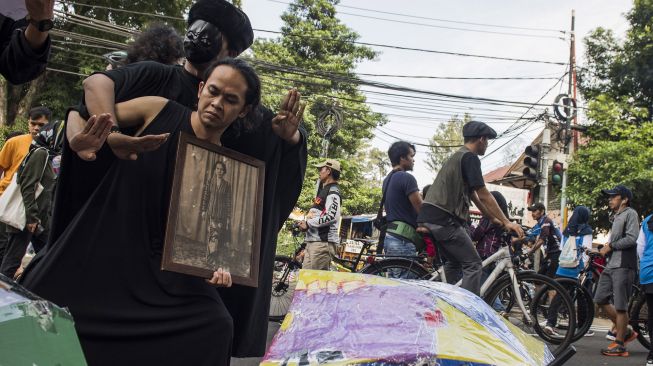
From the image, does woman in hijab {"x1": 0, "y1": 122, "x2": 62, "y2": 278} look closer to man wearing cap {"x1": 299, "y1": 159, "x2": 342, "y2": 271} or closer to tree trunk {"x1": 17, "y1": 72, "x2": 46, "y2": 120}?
man wearing cap {"x1": 299, "y1": 159, "x2": 342, "y2": 271}

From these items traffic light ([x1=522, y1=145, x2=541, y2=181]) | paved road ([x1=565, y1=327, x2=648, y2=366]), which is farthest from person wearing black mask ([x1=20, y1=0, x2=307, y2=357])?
traffic light ([x1=522, y1=145, x2=541, y2=181])

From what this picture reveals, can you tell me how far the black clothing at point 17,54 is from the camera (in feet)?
6.11

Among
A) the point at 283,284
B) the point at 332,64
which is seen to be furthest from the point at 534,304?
the point at 332,64

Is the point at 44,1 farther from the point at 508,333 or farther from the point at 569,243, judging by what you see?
the point at 569,243

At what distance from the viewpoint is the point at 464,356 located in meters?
1.43

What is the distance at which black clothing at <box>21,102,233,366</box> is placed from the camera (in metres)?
1.97

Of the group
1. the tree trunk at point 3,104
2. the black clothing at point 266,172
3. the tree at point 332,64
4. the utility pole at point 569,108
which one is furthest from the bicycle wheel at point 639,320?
the tree at point 332,64

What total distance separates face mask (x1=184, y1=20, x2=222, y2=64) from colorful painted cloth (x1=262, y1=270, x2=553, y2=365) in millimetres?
1175

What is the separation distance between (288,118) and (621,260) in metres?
5.49

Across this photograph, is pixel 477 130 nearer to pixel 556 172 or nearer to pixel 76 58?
pixel 556 172

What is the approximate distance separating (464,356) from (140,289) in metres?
1.10

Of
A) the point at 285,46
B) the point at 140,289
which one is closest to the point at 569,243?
the point at 140,289

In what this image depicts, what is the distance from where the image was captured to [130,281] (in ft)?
6.64

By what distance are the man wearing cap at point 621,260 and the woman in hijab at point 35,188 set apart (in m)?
5.52
